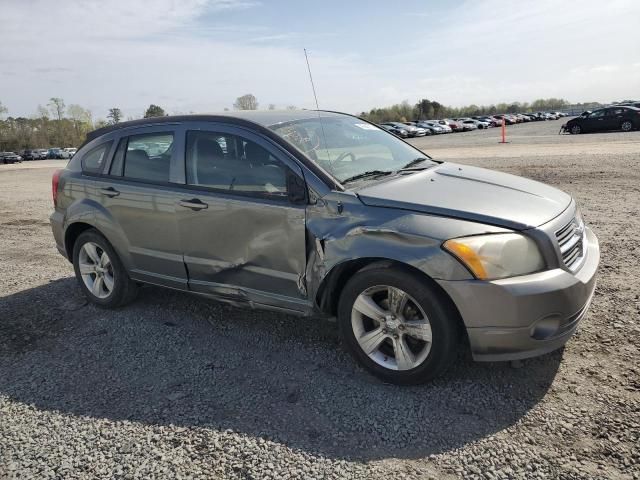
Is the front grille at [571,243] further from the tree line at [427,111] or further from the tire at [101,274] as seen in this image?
the tree line at [427,111]

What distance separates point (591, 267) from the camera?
3367 mm

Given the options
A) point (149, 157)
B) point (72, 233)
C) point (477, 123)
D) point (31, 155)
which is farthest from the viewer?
point (31, 155)

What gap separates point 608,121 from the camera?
96.7 feet

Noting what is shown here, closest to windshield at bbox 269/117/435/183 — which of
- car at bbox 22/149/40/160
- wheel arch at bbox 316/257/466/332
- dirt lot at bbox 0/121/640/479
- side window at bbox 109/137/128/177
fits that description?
wheel arch at bbox 316/257/466/332

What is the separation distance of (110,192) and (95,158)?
1.69ft

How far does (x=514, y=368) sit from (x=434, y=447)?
1.01 meters

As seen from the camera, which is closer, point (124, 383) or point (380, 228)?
point (380, 228)

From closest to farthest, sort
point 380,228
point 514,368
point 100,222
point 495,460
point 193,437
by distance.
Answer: point 495,460, point 193,437, point 380,228, point 514,368, point 100,222

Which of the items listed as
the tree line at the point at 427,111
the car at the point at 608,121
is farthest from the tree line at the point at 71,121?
the car at the point at 608,121

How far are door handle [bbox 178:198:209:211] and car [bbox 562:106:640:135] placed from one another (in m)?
30.8

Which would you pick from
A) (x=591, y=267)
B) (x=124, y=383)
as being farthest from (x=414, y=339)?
(x=124, y=383)

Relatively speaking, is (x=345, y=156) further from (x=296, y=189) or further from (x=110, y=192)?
(x=110, y=192)

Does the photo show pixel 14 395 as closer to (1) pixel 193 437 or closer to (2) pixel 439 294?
(1) pixel 193 437


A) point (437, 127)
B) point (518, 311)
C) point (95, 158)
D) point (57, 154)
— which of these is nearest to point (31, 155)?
point (57, 154)
